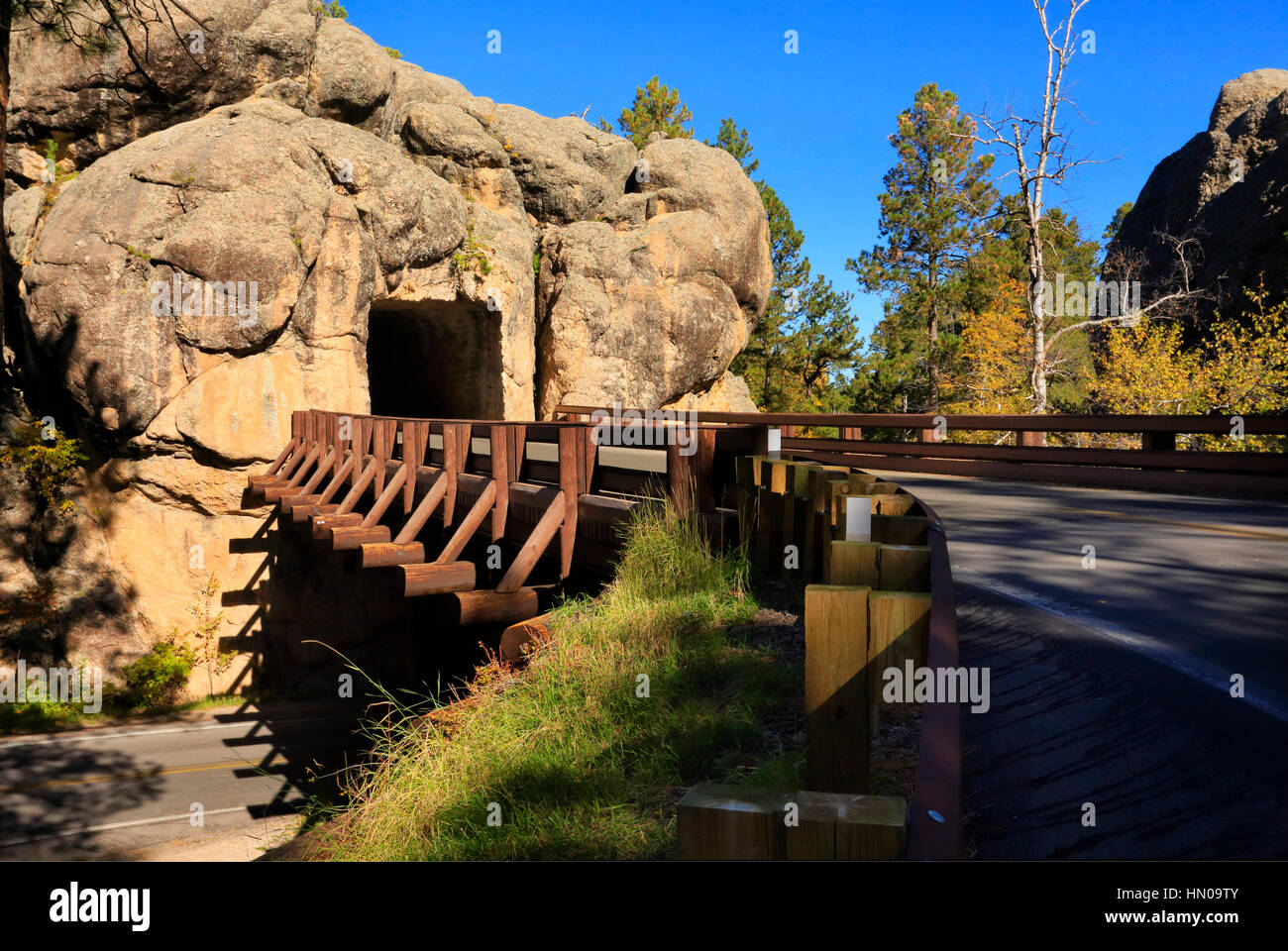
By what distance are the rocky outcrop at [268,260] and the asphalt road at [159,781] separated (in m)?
3.08

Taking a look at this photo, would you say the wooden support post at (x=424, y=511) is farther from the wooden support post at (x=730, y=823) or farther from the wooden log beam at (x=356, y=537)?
the wooden support post at (x=730, y=823)

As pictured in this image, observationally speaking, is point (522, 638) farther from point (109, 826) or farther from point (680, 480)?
point (109, 826)

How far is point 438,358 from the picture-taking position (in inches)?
896

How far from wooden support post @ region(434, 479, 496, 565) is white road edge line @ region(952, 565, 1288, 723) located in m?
4.69

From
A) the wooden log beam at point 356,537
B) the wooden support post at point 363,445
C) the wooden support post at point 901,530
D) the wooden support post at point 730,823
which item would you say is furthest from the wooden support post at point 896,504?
the wooden support post at point 363,445

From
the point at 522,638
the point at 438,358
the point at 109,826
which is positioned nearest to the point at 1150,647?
the point at 522,638

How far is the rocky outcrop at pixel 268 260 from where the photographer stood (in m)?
15.0

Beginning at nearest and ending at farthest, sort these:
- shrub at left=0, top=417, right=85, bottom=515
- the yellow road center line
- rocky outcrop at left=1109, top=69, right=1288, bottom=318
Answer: the yellow road center line → shrub at left=0, top=417, right=85, bottom=515 → rocky outcrop at left=1109, top=69, right=1288, bottom=318

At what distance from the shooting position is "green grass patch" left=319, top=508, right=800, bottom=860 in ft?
12.4

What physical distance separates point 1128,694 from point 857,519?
1672 mm

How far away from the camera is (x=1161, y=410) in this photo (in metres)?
21.6

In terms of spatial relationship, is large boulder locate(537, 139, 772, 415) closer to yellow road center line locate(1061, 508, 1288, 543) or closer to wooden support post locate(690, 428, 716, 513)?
yellow road center line locate(1061, 508, 1288, 543)

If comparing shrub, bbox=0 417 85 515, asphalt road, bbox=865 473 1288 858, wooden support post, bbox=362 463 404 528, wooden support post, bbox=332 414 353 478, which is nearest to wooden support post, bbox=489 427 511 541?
wooden support post, bbox=362 463 404 528
